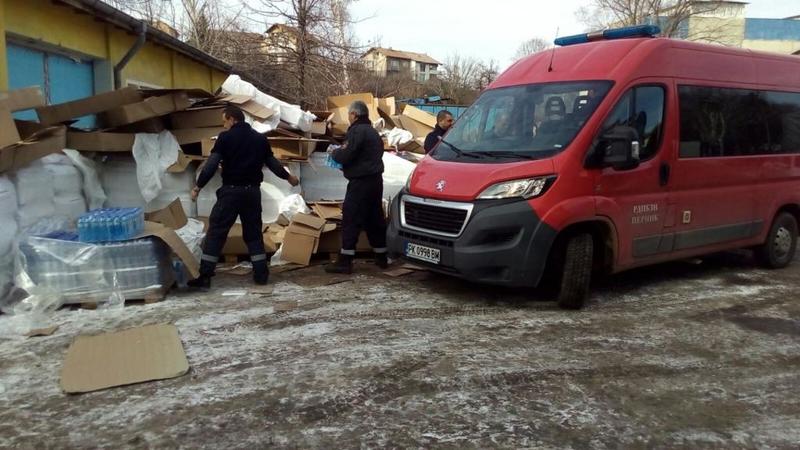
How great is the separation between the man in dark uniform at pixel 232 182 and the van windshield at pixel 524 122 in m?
1.90

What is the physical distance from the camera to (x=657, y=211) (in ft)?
20.1

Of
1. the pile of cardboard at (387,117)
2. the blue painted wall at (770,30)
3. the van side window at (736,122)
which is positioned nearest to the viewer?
the van side window at (736,122)

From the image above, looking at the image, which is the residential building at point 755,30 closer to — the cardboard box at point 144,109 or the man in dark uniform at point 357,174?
the man in dark uniform at point 357,174

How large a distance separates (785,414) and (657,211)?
269 centimetres

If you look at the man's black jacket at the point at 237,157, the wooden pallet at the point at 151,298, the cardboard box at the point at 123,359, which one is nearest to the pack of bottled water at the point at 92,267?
the wooden pallet at the point at 151,298

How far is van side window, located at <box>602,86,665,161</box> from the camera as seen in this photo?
231 inches

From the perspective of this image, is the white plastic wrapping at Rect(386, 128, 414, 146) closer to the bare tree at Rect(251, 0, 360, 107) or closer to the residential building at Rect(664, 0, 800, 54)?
the bare tree at Rect(251, 0, 360, 107)

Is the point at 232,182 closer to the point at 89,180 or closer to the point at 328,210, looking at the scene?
the point at 328,210

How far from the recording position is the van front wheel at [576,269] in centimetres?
565

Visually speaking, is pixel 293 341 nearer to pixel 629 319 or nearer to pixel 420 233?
pixel 420 233

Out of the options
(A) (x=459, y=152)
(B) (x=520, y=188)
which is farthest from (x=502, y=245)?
(A) (x=459, y=152)

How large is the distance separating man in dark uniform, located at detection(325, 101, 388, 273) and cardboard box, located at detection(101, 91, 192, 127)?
212cm

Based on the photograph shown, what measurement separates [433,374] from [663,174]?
3.41m

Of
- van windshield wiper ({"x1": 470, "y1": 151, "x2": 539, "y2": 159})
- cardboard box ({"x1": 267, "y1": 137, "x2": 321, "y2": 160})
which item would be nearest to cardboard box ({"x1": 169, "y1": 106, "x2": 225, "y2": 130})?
cardboard box ({"x1": 267, "y1": 137, "x2": 321, "y2": 160})
